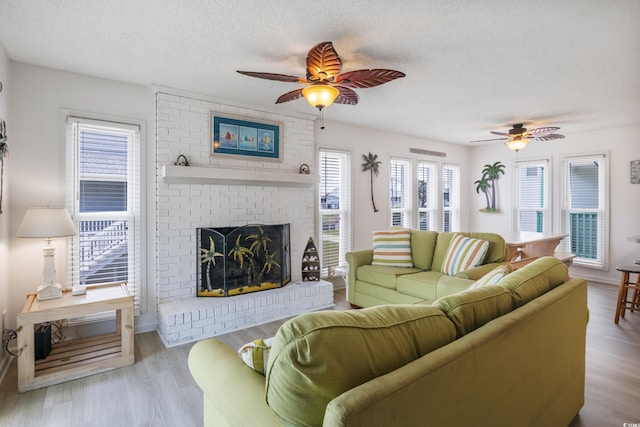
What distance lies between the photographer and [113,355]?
2.69 m

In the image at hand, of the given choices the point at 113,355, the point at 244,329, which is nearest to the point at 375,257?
the point at 244,329

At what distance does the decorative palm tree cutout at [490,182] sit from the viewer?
650 cm

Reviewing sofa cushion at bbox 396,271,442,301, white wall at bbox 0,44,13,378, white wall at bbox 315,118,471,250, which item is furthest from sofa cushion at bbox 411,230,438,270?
white wall at bbox 0,44,13,378

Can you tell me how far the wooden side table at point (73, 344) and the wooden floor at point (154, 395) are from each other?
0.23 ft

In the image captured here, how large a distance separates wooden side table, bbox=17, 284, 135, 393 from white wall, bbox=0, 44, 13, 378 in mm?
220

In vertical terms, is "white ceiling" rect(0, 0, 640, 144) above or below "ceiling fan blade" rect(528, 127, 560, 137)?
above

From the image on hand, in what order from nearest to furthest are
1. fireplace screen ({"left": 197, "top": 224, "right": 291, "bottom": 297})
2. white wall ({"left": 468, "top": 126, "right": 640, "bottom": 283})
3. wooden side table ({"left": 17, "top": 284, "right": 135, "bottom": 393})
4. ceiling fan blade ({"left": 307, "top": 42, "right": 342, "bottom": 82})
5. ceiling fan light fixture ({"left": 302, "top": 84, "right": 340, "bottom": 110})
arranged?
ceiling fan blade ({"left": 307, "top": 42, "right": 342, "bottom": 82}), wooden side table ({"left": 17, "top": 284, "right": 135, "bottom": 393}), ceiling fan light fixture ({"left": 302, "top": 84, "right": 340, "bottom": 110}), fireplace screen ({"left": 197, "top": 224, "right": 291, "bottom": 297}), white wall ({"left": 468, "top": 126, "right": 640, "bottom": 283})

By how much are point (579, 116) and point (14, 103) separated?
20.7 ft

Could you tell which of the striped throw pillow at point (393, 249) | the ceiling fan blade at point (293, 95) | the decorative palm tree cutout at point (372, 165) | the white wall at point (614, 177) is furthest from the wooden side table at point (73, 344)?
the white wall at point (614, 177)

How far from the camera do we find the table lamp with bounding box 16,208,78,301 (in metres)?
2.43

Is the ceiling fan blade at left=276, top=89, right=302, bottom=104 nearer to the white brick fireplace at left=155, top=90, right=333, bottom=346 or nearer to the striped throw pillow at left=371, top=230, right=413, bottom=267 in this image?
the white brick fireplace at left=155, top=90, right=333, bottom=346

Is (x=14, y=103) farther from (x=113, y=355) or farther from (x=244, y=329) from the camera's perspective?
(x=244, y=329)

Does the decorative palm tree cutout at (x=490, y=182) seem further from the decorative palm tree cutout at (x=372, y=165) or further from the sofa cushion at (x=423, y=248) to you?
the sofa cushion at (x=423, y=248)

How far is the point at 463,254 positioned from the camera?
3373 mm
